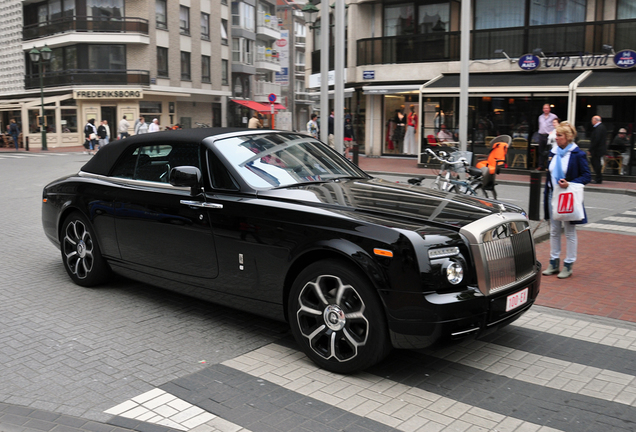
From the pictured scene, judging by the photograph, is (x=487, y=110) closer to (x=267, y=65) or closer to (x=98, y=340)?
(x=98, y=340)

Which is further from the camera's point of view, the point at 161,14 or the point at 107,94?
the point at 161,14

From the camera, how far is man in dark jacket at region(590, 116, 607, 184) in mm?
17703

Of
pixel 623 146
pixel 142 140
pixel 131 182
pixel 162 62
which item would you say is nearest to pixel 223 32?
pixel 162 62

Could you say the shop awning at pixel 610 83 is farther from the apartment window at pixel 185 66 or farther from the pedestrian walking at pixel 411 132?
the apartment window at pixel 185 66

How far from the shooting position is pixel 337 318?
13.8ft

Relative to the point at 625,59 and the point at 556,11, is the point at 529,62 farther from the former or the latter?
the point at 625,59

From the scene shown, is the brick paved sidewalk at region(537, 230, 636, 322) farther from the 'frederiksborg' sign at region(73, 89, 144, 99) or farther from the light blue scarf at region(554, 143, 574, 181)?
the 'frederiksborg' sign at region(73, 89, 144, 99)

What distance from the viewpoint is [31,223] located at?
35.5 ft

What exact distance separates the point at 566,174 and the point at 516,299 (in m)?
3.11

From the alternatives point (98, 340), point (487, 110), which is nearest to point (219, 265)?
point (98, 340)

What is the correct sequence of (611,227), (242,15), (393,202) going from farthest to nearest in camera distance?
(242,15), (611,227), (393,202)

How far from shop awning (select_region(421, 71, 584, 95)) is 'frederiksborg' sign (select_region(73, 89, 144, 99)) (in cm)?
2652

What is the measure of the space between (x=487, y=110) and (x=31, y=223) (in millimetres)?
16424

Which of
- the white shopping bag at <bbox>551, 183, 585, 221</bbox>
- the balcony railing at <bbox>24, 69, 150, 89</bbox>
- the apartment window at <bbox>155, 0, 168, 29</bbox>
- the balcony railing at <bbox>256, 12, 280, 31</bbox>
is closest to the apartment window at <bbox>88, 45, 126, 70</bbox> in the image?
the balcony railing at <bbox>24, 69, 150, 89</bbox>
